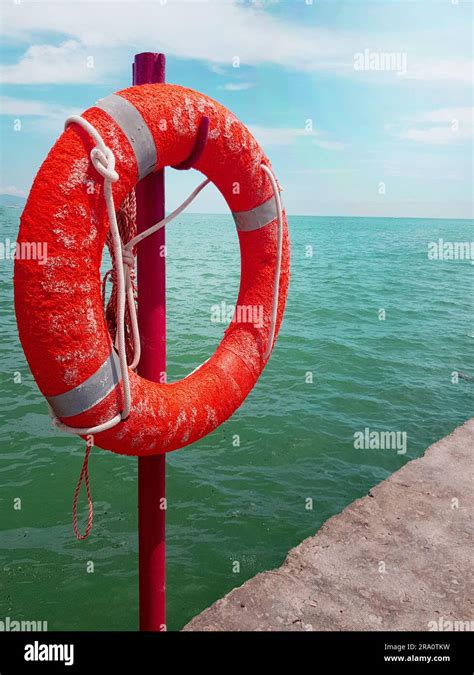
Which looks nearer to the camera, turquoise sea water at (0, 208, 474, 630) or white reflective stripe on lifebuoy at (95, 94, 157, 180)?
white reflective stripe on lifebuoy at (95, 94, 157, 180)

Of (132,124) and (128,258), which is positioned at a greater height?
(132,124)

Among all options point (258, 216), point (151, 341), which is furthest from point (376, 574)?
point (258, 216)

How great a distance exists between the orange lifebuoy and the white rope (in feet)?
0.09

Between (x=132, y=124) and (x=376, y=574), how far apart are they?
2560 mm

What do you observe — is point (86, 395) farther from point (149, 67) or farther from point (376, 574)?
point (376, 574)

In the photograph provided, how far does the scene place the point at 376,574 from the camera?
3.13 metres

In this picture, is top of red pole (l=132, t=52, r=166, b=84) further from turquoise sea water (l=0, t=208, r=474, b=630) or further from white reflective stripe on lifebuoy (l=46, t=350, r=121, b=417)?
turquoise sea water (l=0, t=208, r=474, b=630)

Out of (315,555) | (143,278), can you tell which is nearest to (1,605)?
(315,555)

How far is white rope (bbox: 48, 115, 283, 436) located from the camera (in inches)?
71.0

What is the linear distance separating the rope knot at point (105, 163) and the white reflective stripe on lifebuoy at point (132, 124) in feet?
0.45

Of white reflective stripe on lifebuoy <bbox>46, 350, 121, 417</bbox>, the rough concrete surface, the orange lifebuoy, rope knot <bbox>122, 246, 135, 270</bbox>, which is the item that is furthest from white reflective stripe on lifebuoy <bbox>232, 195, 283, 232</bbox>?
the rough concrete surface

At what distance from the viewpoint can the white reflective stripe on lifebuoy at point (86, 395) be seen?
1898 mm

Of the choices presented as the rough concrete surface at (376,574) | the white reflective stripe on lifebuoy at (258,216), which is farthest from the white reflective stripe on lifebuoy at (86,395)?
the rough concrete surface at (376,574)

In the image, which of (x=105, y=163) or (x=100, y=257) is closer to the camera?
(x=105, y=163)
